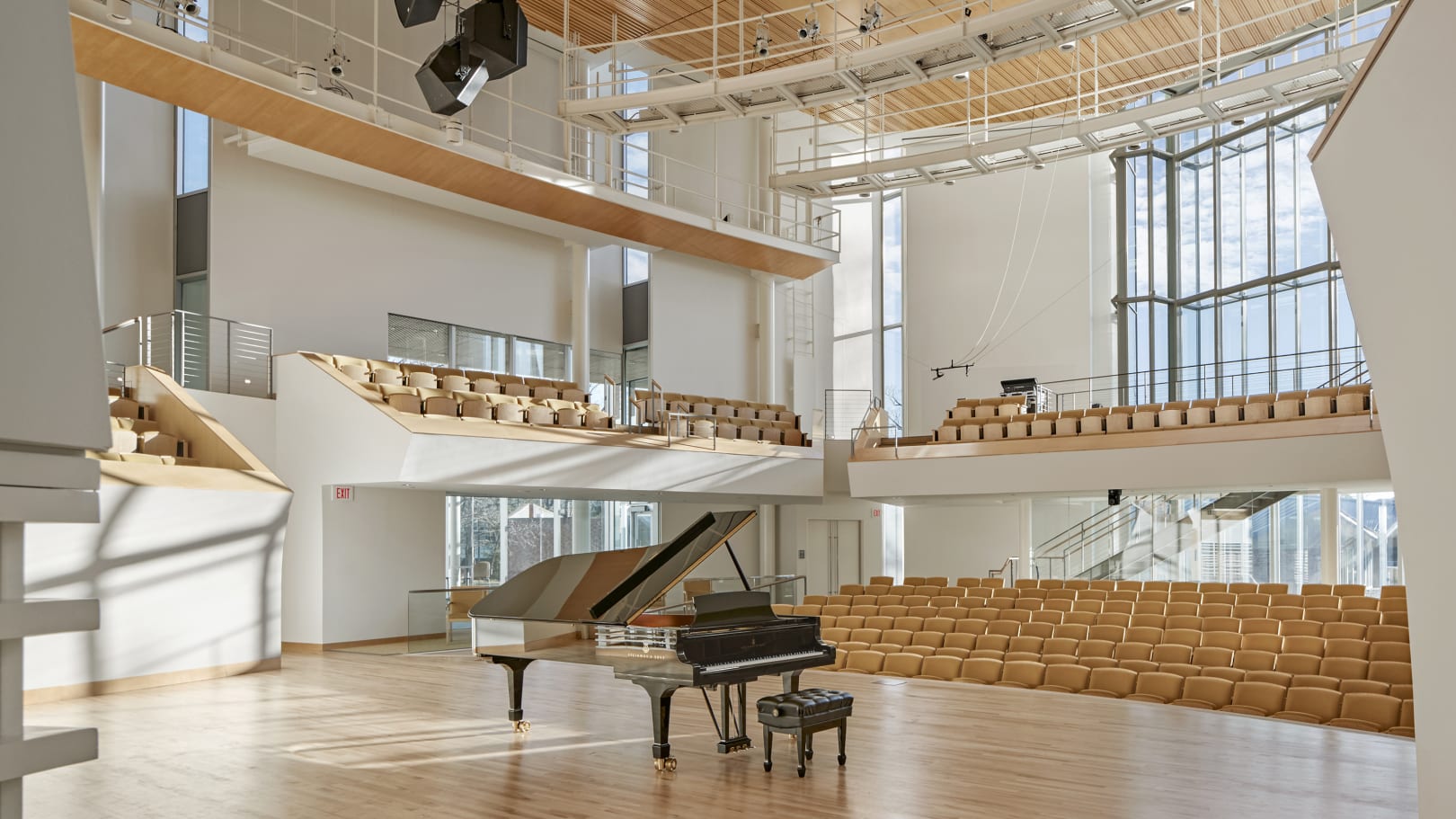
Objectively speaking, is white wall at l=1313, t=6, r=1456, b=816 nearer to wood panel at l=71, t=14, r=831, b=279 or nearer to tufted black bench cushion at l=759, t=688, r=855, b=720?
tufted black bench cushion at l=759, t=688, r=855, b=720

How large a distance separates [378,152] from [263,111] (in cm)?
158

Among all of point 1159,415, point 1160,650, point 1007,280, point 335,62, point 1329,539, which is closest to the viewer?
point 1160,650

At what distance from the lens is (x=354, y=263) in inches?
562

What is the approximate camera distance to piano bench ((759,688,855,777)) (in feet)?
18.1

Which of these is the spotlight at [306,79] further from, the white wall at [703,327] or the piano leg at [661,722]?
the piano leg at [661,722]

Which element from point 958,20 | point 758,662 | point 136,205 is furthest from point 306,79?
point 758,662

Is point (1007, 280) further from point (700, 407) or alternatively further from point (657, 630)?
point (657, 630)

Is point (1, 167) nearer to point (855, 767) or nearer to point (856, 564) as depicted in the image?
point (855, 767)

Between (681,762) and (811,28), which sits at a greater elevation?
(811,28)

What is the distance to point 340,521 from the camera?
12.7 metres

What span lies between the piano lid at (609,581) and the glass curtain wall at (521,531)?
26.1 feet

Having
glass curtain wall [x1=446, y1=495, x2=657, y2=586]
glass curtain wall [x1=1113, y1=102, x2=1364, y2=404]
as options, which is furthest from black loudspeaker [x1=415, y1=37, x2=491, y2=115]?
glass curtain wall [x1=1113, y1=102, x2=1364, y2=404]

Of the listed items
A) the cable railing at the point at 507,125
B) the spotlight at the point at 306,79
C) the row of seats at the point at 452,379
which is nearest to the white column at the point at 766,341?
the cable railing at the point at 507,125

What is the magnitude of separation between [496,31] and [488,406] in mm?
5798
